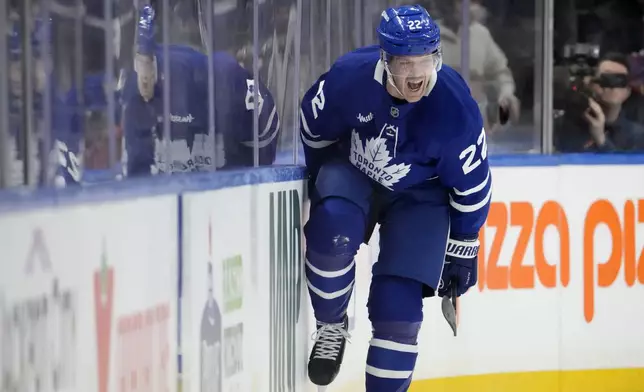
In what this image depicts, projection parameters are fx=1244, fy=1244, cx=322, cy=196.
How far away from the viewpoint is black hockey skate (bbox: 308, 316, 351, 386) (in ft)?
9.92

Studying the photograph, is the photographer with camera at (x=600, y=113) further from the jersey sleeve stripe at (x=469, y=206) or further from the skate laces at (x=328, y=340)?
the skate laces at (x=328, y=340)

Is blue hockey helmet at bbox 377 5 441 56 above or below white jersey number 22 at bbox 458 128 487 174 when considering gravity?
above

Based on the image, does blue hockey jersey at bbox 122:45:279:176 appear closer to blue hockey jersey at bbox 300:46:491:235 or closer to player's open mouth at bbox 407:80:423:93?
blue hockey jersey at bbox 300:46:491:235

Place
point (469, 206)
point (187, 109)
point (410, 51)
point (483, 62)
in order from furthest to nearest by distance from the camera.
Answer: point (483, 62), point (469, 206), point (410, 51), point (187, 109)

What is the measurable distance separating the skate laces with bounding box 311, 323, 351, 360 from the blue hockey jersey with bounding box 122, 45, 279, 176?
0.44m

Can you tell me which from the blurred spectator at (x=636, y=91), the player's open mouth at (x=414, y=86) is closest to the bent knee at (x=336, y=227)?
the player's open mouth at (x=414, y=86)

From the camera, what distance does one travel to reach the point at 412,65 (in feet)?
9.16

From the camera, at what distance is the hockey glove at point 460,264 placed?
3.13 metres

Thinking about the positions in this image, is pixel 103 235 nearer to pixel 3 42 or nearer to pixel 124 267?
pixel 124 267

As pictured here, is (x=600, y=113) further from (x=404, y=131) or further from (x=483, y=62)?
(x=404, y=131)

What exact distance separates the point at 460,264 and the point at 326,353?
16.2 inches

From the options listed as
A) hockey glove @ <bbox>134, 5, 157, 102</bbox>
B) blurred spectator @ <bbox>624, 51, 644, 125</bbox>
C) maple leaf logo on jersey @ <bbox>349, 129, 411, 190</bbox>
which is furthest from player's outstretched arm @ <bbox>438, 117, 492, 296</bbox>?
blurred spectator @ <bbox>624, 51, 644, 125</bbox>

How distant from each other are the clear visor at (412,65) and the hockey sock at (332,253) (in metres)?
0.37

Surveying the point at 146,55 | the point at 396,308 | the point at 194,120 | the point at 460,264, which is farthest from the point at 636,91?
the point at 146,55
